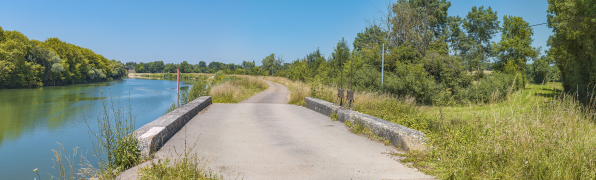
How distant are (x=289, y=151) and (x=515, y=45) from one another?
149 ft

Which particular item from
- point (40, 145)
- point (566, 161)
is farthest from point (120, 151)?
point (40, 145)

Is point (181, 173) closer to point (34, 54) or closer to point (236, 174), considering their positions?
point (236, 174)

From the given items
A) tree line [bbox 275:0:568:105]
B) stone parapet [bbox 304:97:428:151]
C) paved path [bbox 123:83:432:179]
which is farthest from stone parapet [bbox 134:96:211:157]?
tree line [bbox 275:0:568:105]

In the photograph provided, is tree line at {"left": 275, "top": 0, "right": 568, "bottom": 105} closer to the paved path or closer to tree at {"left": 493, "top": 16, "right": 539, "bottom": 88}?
tree at {"left": 493, "top": 16, "right": 539, "bottom": 88}

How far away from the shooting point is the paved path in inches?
165

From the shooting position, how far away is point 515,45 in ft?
130

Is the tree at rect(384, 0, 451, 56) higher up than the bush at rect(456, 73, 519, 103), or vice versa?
the tree at rect(384, 0, 451, 56)

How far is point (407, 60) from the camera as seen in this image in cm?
2281

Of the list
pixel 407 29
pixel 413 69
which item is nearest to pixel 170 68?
pixel 407 29

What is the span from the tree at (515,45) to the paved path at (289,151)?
40716 mm

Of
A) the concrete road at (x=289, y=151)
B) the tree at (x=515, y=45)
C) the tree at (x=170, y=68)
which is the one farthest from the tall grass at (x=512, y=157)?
the tree at (x=170, y=68)

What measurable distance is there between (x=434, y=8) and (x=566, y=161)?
137ft

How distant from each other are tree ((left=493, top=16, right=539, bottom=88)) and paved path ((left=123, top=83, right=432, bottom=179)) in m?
40.7

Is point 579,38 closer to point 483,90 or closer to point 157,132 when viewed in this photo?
point 483,90
